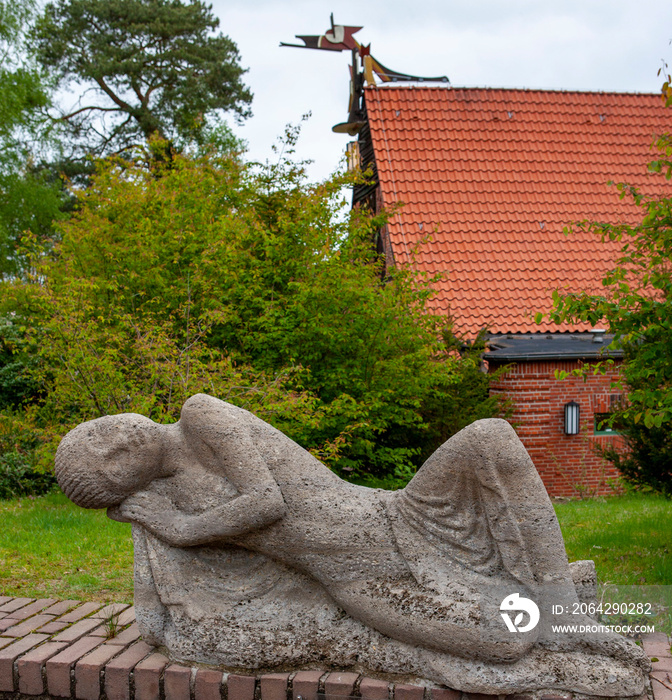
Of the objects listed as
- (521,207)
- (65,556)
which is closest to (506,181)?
(521,207)

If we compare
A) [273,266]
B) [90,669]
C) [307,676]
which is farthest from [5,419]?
[307,676]

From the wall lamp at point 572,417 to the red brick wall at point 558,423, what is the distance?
0.11m

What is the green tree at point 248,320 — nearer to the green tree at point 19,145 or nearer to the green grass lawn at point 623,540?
the green grass lawn at point 623,540

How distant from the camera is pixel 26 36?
1653 cm

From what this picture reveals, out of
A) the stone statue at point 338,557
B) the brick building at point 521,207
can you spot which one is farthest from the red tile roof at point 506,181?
the stone statue at point 338,557

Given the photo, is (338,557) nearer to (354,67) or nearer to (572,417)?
(572,417)

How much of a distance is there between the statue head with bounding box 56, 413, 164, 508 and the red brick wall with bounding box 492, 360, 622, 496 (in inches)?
337

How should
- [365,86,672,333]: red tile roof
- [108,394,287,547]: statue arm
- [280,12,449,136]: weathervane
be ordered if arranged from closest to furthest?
[108,394,287,547]: statue arm
[365,86,672,333]: red tile roof
[280,12,449,136]: weathervane

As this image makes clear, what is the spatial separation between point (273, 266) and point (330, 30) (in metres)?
8.59

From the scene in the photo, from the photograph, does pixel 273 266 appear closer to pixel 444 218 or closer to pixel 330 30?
pixel 444 218

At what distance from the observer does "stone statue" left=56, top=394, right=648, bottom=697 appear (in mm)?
2992

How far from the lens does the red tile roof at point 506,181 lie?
479 inches

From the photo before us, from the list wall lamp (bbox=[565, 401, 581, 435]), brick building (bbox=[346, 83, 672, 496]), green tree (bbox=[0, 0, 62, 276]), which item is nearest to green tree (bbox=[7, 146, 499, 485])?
brick building (bbox=[346, 83, 672, 496])

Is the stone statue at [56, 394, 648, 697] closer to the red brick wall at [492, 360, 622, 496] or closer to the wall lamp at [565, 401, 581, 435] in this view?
the red brick wall at [492, 360, 622, 496]
